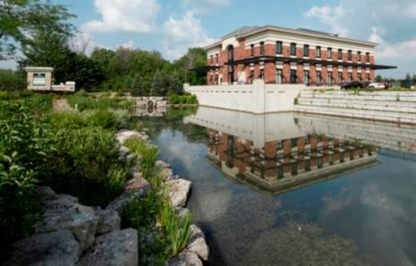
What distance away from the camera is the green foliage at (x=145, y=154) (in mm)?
8216

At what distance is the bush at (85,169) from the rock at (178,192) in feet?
3.69

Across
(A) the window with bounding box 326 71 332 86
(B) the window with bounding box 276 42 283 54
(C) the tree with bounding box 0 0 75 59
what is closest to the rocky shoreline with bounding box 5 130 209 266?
(C) the tree with bounding box 0 0 75 59

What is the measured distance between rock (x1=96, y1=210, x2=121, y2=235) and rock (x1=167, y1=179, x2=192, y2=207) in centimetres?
191

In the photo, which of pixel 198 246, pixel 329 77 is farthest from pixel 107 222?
pixel 329 77

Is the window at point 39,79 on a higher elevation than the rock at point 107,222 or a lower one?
higher

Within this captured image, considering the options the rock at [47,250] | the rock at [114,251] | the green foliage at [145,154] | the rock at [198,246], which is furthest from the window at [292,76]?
the rock at [47,250]

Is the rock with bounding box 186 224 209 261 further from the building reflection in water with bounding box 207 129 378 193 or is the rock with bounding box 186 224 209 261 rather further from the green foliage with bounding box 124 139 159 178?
the building reflection in water with bounding box 207 129 378 193

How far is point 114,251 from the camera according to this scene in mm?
3729

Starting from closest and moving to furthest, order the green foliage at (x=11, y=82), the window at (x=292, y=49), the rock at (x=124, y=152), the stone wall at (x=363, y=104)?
1. the rock at (x=124, y=152)
2. the stone wall at (x=363, y=104)
3. the window at (x=292, y=49)
4. the green foliage at (x=11, y=82)

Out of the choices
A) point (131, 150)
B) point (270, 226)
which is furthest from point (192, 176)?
point (270, 226)

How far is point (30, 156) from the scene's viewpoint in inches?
135

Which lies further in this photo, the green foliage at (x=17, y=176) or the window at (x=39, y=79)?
the window at (x=39, y=79)

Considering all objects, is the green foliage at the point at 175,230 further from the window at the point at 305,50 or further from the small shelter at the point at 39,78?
the window at the point at 305,50

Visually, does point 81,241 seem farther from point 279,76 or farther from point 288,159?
point 279,76
